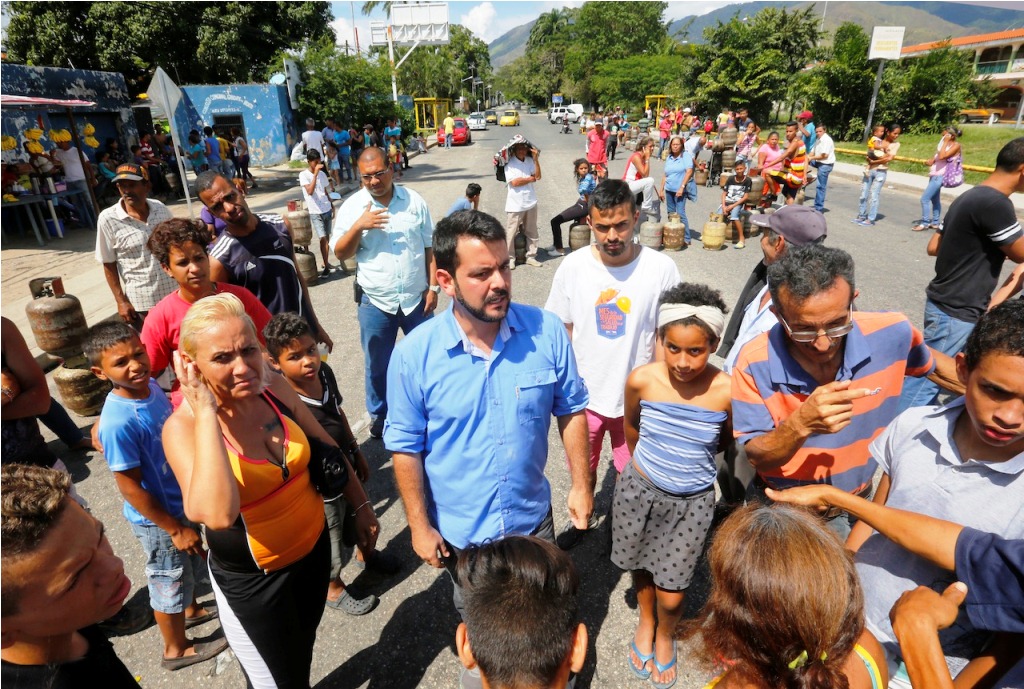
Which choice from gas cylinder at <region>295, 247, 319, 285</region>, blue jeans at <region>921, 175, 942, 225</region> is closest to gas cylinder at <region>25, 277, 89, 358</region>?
gas cylinder at <region>295, 247, 319, 285</region>

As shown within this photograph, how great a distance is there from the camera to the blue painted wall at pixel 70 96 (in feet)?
41.0

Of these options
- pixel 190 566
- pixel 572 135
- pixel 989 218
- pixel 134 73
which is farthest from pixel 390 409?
pixel 572 135

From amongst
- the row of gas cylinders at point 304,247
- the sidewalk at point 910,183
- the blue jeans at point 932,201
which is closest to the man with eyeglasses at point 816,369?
the row of gas cylinders at point 304,247

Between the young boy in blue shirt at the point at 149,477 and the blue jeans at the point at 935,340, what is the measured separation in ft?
14.2

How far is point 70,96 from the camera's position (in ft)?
48.7

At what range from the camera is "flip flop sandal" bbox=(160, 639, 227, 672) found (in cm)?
278

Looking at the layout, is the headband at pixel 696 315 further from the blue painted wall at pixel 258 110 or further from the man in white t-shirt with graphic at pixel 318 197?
the blue painted wall at pixel 258 110

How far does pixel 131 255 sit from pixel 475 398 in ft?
13.2

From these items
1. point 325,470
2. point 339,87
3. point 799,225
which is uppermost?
point 339,87

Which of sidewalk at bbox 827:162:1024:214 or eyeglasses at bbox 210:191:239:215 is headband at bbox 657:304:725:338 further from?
sidewalk at bbox 827:162:1024:214

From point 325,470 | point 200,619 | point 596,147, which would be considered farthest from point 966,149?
point 200,619

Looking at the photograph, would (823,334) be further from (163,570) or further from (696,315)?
(163,570)

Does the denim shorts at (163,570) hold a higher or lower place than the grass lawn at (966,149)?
lower

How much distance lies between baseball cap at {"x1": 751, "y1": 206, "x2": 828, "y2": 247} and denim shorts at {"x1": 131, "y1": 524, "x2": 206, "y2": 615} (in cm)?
369
